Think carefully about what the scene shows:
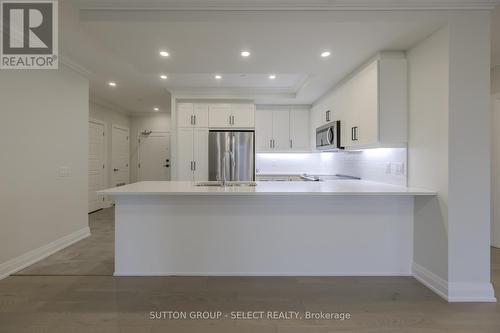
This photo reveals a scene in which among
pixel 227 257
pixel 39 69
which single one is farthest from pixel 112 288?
pixel 39 69

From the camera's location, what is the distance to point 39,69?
125 inches

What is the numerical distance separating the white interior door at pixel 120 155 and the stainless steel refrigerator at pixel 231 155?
9.68 ft

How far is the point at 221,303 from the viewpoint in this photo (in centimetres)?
219

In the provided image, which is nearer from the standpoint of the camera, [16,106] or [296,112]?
[16,106]

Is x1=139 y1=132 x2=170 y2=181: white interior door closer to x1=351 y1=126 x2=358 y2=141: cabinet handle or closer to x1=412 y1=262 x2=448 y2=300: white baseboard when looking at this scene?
x1=351 y1=126 x2=358 y2=141: cabinet handle

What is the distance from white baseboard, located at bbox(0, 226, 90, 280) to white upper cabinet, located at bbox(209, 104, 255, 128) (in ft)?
8.99

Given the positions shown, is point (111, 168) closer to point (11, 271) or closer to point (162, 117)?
point (162, 117)

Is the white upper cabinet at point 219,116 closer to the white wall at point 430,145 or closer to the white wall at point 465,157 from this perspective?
the white wall at point 430,145

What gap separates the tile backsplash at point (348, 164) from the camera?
2975 mm

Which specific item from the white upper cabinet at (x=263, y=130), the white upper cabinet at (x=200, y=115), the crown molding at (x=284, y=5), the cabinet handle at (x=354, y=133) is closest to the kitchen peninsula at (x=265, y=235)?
the cabinet handle at (x=354, y=133)

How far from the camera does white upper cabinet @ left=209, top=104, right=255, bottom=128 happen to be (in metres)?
5.04

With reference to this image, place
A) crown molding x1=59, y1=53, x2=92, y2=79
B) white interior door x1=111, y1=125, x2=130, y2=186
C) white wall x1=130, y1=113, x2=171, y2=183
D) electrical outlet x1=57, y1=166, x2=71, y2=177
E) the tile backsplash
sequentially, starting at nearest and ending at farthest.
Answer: the tile backsplash → crown molding x1=59, y1=53, x2=92, y2=79 → electrical outlet x1=57, y1=166, x2=71, y2=177 → white interior door x1=111, y1=125, x2=130, y2=186 → white wall x1=130, y1=113, x2=171, y2=183

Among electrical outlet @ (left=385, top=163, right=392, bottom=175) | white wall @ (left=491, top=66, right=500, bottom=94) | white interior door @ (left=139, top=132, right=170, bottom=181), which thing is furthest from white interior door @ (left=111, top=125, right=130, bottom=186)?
white wall @ (left=491, top=66, right=500, bottom=94)

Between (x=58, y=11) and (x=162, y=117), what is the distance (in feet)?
16.3
